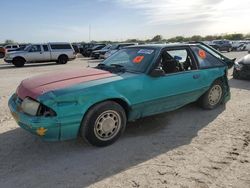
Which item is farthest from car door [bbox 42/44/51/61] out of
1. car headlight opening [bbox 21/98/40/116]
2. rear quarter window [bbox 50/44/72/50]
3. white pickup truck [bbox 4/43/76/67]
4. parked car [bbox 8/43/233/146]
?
car headlight opening [bbox 21/98/40/116]

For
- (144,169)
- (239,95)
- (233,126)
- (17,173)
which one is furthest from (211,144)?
(239,95)

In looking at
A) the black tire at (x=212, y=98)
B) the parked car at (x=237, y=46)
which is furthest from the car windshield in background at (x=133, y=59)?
the parked car at (x=237, y=46)

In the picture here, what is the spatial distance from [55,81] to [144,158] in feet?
5.81

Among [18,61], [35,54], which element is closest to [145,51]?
[18,61]

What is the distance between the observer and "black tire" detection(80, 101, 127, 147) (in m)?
3.75

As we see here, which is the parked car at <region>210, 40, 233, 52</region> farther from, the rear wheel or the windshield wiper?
the windshield wiper

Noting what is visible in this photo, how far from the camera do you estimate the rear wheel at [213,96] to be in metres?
5.66

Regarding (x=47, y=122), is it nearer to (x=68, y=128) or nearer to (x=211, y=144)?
(x=68, y=128)

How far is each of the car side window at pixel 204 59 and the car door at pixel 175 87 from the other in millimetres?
166

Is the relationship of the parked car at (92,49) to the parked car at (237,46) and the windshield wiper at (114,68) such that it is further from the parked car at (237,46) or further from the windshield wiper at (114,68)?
the windshield wiper at (114,68)

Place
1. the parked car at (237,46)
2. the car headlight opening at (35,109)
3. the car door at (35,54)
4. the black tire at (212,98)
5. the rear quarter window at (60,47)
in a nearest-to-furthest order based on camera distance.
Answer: the car headlight opening at (35,109), the black tire at (212,98), the car door at (35,54), the rear quarter window at (60,47), the parked car at (237,46)

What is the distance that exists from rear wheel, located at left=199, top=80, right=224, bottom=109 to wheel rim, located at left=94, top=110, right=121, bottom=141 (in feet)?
8.05

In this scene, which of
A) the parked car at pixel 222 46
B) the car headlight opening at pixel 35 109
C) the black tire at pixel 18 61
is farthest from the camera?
the parked car at pixel 222 46

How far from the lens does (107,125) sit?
396 centimetres
